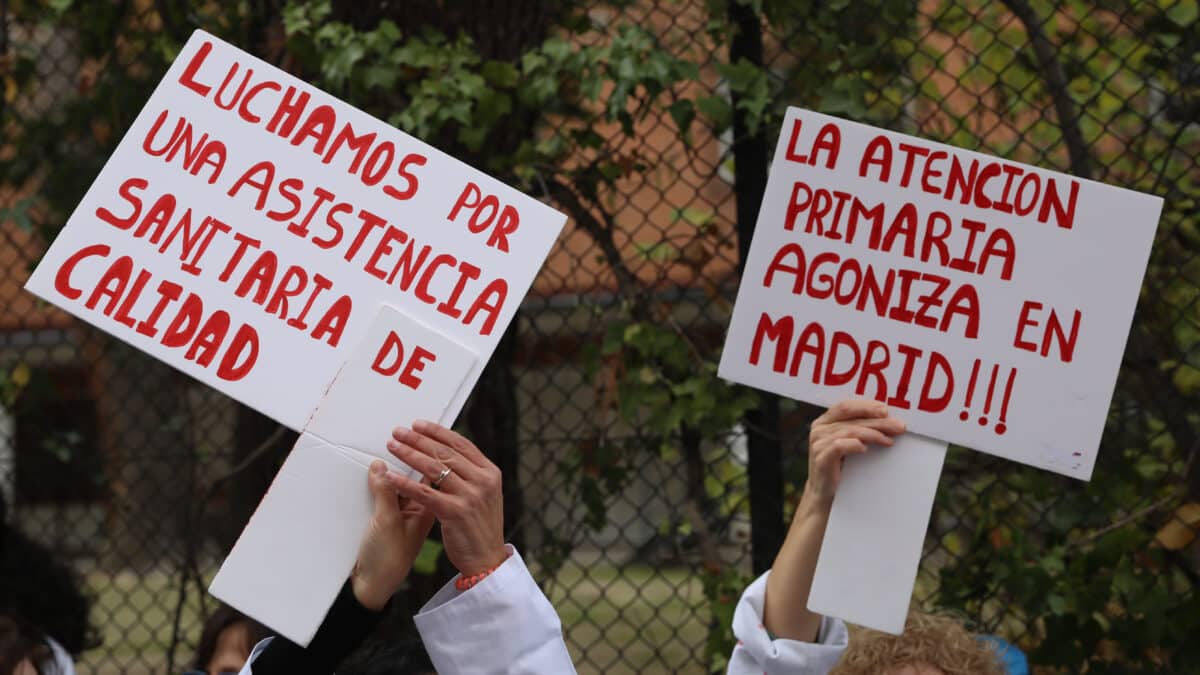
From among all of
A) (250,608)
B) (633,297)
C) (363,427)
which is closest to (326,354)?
(363,427)

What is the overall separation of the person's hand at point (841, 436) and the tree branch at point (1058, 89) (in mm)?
1314

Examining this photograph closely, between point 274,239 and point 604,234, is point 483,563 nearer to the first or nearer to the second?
point 274,239

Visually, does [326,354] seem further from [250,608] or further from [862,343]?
[862,343]

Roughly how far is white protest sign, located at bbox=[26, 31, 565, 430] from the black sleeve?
25 cm

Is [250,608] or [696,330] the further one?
[696,330]

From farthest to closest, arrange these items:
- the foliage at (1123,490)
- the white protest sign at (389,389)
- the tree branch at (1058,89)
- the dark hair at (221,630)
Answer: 1. the tree branch at (1058,89)
2. the foliage at (1123,490)
3. the dark hair at (221,630)
4. the white protest sign at (389,389)

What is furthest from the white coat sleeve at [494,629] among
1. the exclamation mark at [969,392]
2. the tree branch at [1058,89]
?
the tree branch at [1058,89]

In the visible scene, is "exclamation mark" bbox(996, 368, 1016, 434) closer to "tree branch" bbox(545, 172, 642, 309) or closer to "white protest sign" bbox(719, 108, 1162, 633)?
"white protest sign" bbox(719, 108, 1162, 633)

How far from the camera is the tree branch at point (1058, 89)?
117 inches

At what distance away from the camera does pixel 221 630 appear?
268 centimetres

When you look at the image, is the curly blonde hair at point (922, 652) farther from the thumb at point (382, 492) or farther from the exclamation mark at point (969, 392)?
the thumb at point (382, 492)

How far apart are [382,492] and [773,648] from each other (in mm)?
558

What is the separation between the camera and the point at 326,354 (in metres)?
1.83

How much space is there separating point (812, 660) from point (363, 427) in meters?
0.66
